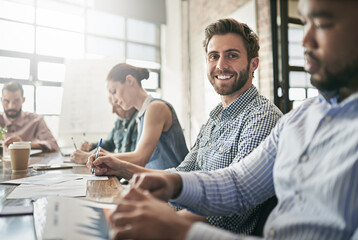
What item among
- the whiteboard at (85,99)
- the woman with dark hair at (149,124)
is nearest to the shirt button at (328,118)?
the woman with dark hair at (149,124)

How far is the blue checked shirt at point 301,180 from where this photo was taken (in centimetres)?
52

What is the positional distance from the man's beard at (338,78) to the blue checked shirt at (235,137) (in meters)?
0.36

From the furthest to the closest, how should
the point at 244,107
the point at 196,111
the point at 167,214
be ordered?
1. the point at 196,111
2. the point at 244,107
3. the point at 167,214

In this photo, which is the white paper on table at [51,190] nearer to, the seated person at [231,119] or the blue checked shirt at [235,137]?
the seated person at [231,119]

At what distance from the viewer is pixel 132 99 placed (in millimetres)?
2062

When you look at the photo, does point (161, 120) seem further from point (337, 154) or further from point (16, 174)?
point (337, 154)

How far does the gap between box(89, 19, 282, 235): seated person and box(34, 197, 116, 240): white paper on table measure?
1.60ft

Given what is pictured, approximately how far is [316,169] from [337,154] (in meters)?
0.06

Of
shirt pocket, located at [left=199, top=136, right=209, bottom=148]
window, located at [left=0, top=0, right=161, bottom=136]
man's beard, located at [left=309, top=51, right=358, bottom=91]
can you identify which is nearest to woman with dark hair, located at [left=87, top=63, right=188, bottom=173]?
shirt pocket, located at [left=199, top=136, right=209, bottom=148]

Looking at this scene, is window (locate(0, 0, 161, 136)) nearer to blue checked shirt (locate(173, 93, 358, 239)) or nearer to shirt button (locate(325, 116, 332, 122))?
blue checked shirt (locate(173, 93, 358, 239))

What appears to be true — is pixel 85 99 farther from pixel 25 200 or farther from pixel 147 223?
pixel 147 223

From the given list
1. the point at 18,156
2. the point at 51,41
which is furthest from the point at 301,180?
the point at 51,41

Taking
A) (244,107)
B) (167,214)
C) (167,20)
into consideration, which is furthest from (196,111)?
(167,214)

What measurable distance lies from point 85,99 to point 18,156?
2.21 m
